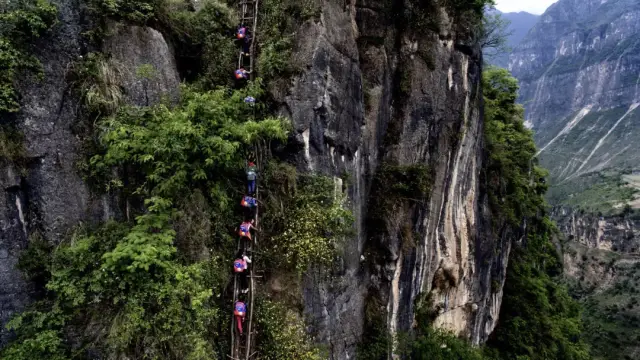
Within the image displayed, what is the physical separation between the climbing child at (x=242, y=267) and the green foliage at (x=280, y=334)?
1.45 ft

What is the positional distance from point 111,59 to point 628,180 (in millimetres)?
121872

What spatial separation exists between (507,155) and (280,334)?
17.9 metres

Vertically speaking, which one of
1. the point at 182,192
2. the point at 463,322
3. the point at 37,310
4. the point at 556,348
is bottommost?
the point at 556,348

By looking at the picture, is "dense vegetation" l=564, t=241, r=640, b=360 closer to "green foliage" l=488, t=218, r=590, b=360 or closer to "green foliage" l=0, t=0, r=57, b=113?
"green foliage" l=488, t=218, r=590, b=360

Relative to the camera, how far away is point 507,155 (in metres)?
20.6

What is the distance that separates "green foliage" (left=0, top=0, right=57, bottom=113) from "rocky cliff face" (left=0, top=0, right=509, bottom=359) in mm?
208

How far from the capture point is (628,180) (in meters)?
97.2

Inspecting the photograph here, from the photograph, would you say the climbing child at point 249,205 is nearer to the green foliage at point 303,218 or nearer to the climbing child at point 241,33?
the green foliage at point 303,218

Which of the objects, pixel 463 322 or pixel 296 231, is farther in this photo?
pixel 463 322

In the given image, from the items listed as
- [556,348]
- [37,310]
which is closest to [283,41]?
[37,310]

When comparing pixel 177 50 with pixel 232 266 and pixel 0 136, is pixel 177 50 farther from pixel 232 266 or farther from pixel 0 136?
pixel 232 266

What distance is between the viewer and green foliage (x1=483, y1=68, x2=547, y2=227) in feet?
57.8

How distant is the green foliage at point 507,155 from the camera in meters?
17.6

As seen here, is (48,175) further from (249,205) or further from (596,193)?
(596,193)
